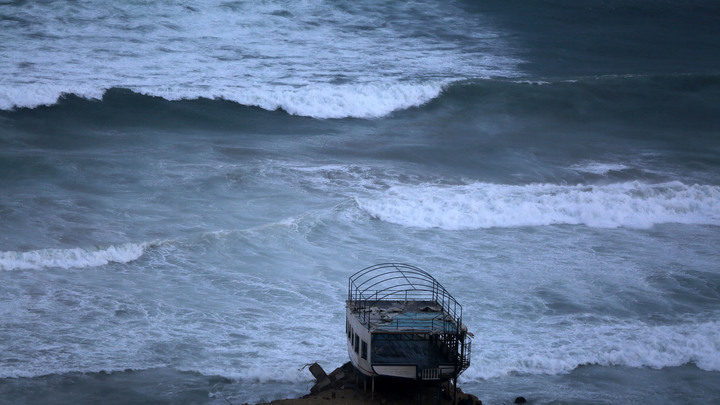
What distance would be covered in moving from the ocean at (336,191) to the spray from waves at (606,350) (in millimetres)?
51

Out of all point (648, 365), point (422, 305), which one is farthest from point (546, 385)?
point (422, 305)

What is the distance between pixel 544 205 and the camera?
75.3 ft

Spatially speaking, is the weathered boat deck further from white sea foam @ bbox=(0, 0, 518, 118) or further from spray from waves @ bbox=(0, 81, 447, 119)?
white sea foam @ bbox=(0, 0, 518, 118)

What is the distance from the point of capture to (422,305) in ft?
41.3

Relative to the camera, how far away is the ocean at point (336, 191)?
585 inches

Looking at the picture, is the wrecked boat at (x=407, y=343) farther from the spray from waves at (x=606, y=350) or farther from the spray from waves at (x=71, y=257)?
the spray from waves at (x=71, y=257)

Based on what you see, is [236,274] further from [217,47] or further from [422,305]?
[217,47]

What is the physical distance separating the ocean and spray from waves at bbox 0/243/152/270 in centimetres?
5

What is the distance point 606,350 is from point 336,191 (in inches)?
357

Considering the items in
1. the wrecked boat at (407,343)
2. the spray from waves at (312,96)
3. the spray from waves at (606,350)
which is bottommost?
the spray from waves at (606,350)

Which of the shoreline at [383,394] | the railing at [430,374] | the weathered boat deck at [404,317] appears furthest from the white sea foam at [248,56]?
the railing at [430,374]

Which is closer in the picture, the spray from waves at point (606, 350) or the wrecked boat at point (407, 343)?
the wrecked boat at point (407, 343)

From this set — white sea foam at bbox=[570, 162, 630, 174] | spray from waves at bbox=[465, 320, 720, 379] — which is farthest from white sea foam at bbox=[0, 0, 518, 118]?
spray from waves at bbox=[465, 320, 720, 379]

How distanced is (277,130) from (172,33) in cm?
894
